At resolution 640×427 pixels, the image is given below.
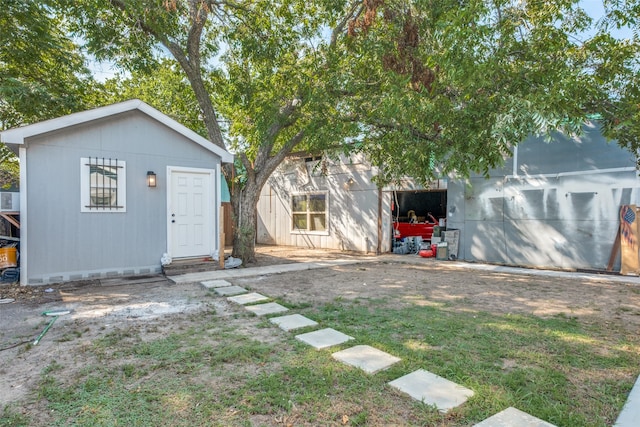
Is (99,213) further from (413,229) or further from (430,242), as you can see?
(413,229)

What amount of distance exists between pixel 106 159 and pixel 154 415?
18.4 feet

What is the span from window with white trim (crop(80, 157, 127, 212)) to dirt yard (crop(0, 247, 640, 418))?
136cm

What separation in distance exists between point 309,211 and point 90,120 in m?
7.67

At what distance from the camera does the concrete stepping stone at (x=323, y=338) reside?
323 cm

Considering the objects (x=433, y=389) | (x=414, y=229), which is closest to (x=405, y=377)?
(x=433, y=389)

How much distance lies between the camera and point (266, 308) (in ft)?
14.7

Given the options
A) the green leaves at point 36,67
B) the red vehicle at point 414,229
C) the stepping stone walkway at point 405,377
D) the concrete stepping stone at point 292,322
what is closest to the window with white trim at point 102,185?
the green leaves at point 36,67

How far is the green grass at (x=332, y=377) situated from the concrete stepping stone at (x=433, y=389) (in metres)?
0.07

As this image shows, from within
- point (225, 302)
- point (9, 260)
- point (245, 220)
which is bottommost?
point (225, 302)

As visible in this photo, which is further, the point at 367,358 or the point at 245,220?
the point at 245,220

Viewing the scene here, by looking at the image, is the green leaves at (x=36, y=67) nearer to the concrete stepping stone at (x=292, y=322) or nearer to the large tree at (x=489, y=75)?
the large tree at (x=489, y=75)

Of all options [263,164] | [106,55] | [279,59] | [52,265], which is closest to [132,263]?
[52,265]

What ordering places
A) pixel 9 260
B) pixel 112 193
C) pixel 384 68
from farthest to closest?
pixel 112 193
pixel 9 260
pixel 384 68

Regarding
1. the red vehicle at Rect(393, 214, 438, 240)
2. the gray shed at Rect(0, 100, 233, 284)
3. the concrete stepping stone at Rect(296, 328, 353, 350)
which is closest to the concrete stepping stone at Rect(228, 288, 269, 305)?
the concrete stepping stone at Rect(296, 328, 353, 350)
